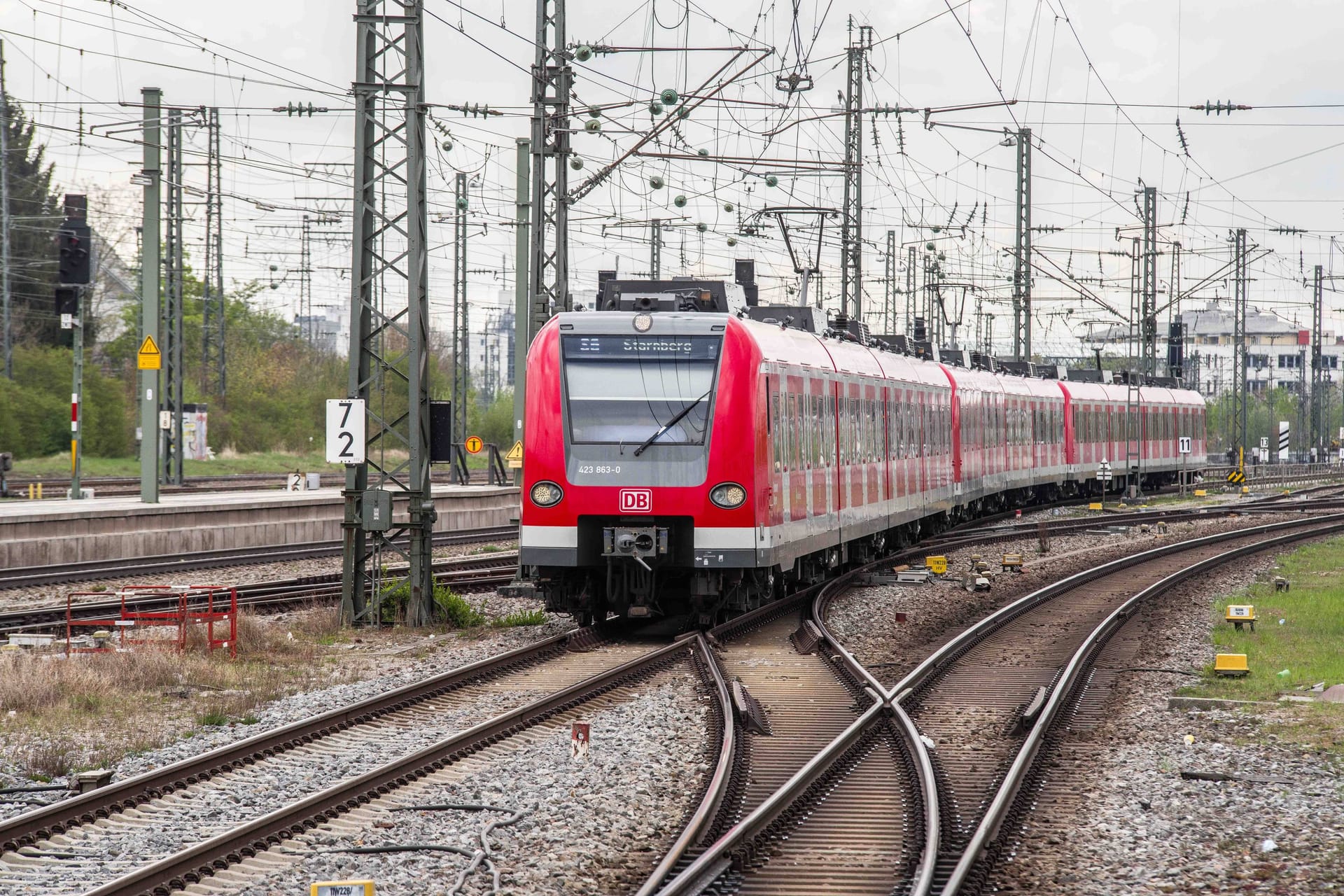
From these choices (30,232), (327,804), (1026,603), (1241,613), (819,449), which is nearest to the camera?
(327,804)

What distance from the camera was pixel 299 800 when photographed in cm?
886

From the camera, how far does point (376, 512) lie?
18.0 m

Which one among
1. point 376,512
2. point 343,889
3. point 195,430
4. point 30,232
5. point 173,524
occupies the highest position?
point 30,232

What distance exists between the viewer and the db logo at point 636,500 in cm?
1611

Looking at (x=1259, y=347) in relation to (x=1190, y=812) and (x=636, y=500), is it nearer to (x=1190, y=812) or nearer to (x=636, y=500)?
(x=636, y=500)

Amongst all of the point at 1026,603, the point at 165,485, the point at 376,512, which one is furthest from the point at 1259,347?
the point at 376,512

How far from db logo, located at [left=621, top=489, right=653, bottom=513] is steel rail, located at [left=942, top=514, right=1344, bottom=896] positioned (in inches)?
169

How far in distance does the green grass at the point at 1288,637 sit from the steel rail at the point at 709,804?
175 inches

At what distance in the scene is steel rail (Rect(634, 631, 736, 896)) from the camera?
24.2 feet

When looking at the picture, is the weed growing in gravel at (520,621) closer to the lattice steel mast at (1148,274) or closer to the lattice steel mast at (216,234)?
the lattice steel mast at (216,234)

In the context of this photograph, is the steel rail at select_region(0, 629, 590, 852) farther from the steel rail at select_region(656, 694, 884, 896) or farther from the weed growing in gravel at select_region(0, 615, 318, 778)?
the steel rail at select_region(656, 694, 884, 896)

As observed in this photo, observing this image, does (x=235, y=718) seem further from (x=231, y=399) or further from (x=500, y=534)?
(x=231, y=399)

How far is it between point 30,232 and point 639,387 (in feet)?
185

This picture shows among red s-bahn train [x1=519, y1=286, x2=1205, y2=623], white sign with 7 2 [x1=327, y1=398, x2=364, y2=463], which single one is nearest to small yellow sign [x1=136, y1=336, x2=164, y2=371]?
white sign with 7 2 [x1=327, y1=398, x2=364, y2=463]
